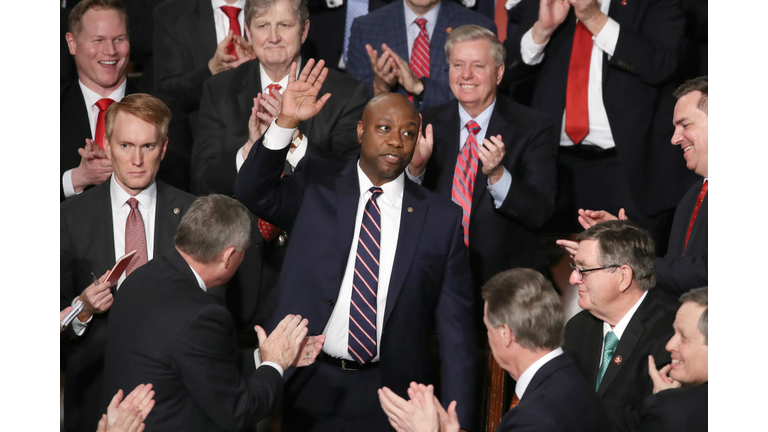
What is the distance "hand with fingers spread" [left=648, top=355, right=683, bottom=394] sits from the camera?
3018 mm

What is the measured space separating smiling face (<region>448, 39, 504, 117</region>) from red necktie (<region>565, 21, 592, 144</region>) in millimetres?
521

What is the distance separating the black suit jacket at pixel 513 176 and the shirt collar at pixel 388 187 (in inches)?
25.1

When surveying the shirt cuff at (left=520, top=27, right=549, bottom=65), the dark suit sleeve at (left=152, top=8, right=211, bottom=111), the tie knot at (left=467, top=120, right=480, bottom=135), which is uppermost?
the shirt cuff at (left=520, top=27, right=549, bottom=65)

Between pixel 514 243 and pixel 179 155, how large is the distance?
170cm

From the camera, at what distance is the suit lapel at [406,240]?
3.26m

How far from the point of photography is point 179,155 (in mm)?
4496

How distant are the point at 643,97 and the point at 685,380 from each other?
72.7 inches

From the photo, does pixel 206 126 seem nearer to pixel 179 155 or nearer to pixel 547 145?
pixel 179 155

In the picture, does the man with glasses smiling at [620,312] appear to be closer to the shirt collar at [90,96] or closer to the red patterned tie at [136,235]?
the red patterned tie at [136,235]

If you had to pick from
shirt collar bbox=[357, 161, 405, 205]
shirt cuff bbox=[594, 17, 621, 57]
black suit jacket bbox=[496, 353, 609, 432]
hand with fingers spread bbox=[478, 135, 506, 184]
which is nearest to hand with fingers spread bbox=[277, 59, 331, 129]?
shirt collar bbox=[357, 161, 405, 205]

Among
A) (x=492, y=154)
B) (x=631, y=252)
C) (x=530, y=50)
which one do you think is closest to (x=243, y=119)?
(x=492, y=154)

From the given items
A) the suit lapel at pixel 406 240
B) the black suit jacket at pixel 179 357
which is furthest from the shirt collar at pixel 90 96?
the suit lapel at pixel 406 240

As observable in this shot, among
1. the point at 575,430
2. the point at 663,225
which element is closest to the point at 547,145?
the point at 663,225

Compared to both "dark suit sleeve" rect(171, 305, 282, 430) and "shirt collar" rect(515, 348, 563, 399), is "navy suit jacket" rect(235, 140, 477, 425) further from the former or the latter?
"shirt collar" rect(515, 348, 563, 399)
